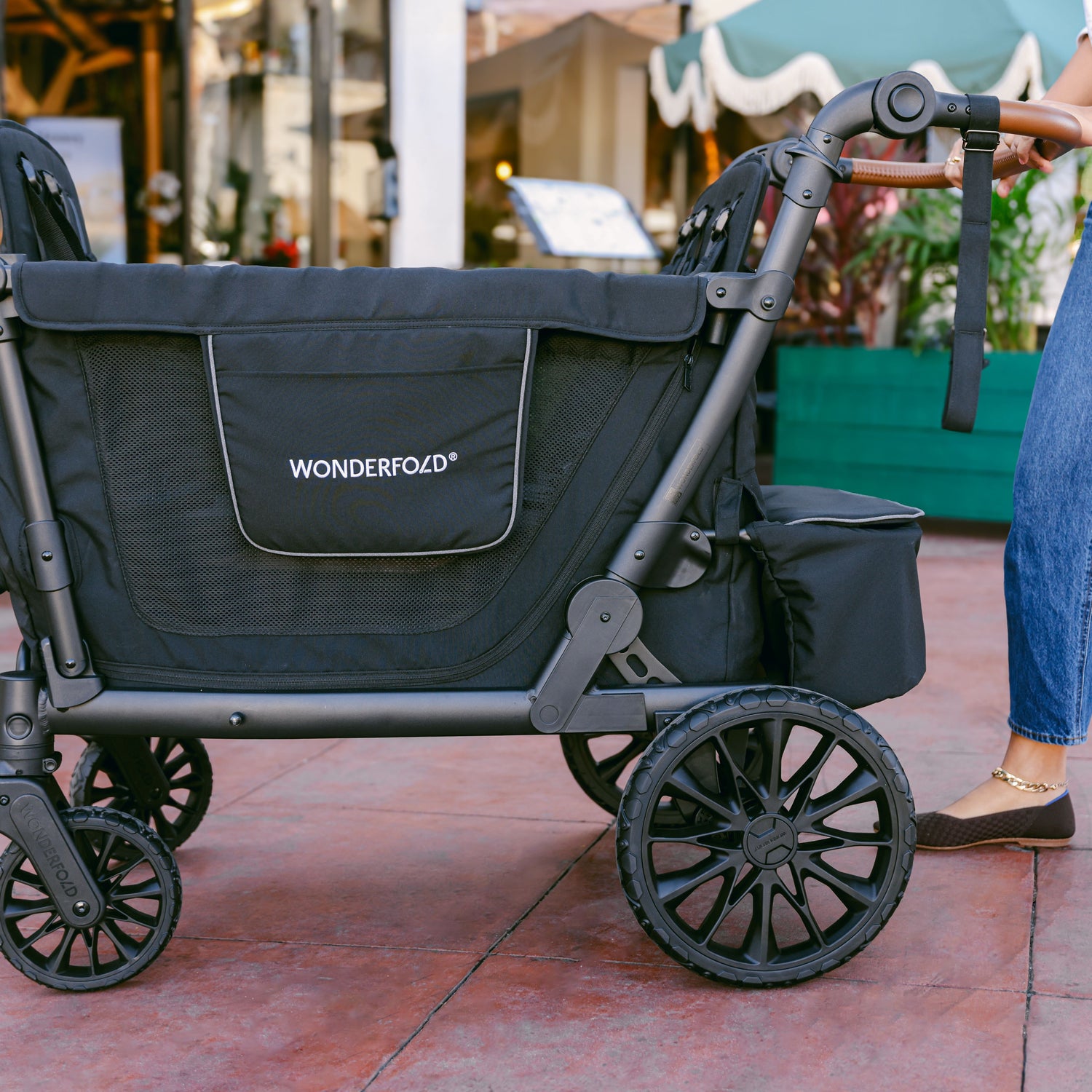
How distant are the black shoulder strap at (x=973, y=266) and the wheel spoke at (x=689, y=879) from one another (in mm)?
634

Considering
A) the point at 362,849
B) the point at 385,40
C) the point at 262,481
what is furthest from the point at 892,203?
the point at 262,481

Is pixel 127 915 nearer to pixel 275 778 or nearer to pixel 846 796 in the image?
pixel 846 796

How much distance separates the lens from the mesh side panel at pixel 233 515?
1793mm

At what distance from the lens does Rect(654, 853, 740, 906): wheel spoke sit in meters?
1.84

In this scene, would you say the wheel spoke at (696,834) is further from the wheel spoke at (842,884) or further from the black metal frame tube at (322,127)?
the black metal frame tube at (322,127)

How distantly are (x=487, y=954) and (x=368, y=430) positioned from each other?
782 millimetres

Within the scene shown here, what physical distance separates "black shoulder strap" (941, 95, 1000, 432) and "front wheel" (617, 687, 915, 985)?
0.43 m

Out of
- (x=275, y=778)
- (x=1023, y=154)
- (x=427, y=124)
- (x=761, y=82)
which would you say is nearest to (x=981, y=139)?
(x=1023, y=154)

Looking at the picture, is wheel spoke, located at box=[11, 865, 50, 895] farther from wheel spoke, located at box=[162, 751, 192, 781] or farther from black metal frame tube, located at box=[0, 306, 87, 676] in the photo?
wheel spoke, located at box=[162, 751, 192, 781]

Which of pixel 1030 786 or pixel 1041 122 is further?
pixel 1030 786

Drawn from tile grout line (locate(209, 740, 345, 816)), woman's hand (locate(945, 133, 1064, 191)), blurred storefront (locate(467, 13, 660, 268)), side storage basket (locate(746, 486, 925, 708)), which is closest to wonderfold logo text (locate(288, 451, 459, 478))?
side storage basket (locate(746, 486, 925, 708))

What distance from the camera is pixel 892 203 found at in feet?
22.1

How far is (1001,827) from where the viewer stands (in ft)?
8.03

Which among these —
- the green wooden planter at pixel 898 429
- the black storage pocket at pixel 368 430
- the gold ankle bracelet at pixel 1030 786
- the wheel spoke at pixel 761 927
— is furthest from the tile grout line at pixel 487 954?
the green wooden planter at pixel 898 429
